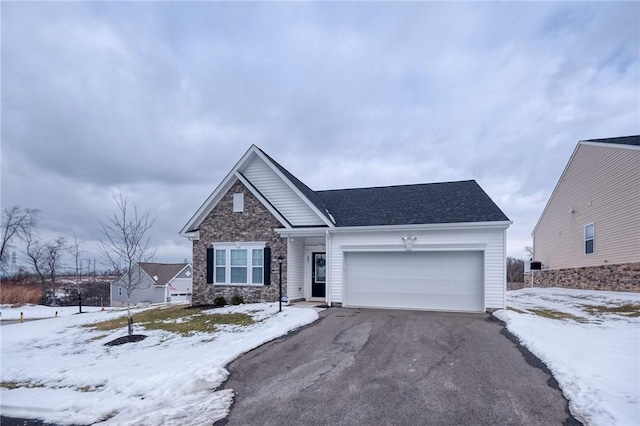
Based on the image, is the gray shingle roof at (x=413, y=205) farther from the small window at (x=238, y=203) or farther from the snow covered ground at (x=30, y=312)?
the snow covered ground at (x=30, y=312)

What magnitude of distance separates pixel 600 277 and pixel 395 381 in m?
17.5

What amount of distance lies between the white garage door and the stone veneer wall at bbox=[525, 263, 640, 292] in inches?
324

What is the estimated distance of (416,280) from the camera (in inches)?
543

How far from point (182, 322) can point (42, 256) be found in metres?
31.2

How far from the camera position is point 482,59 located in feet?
44.8

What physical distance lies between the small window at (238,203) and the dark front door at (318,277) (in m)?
3.71

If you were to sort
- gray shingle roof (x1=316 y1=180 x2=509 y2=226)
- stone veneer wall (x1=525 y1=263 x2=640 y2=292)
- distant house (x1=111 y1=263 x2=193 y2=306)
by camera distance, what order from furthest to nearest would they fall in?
1. distant house (x1=111 y1=263 x2=193 y2=306)
2. stone veneer wall (x1=525 y1=263 x2=640 y2=292)
3. gray shingle roof (x1=316 y1=180 x2=509 y2=226)

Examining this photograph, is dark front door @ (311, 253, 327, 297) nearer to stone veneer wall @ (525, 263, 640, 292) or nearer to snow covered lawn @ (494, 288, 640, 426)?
snow covered lawn @ (494, 288, 640, 426)

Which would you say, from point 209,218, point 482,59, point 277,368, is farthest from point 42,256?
point 482,59

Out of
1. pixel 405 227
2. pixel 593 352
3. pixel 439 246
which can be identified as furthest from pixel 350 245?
pixel 593 352

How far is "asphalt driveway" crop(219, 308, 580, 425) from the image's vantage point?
16.2 ft

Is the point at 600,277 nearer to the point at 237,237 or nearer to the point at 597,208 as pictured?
the point at 597,208

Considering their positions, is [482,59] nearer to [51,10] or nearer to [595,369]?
[595,369]

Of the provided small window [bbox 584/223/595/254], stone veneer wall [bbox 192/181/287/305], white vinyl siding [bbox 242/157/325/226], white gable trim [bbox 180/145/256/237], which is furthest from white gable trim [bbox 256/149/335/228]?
small window [bbox 584/223/595/254]
